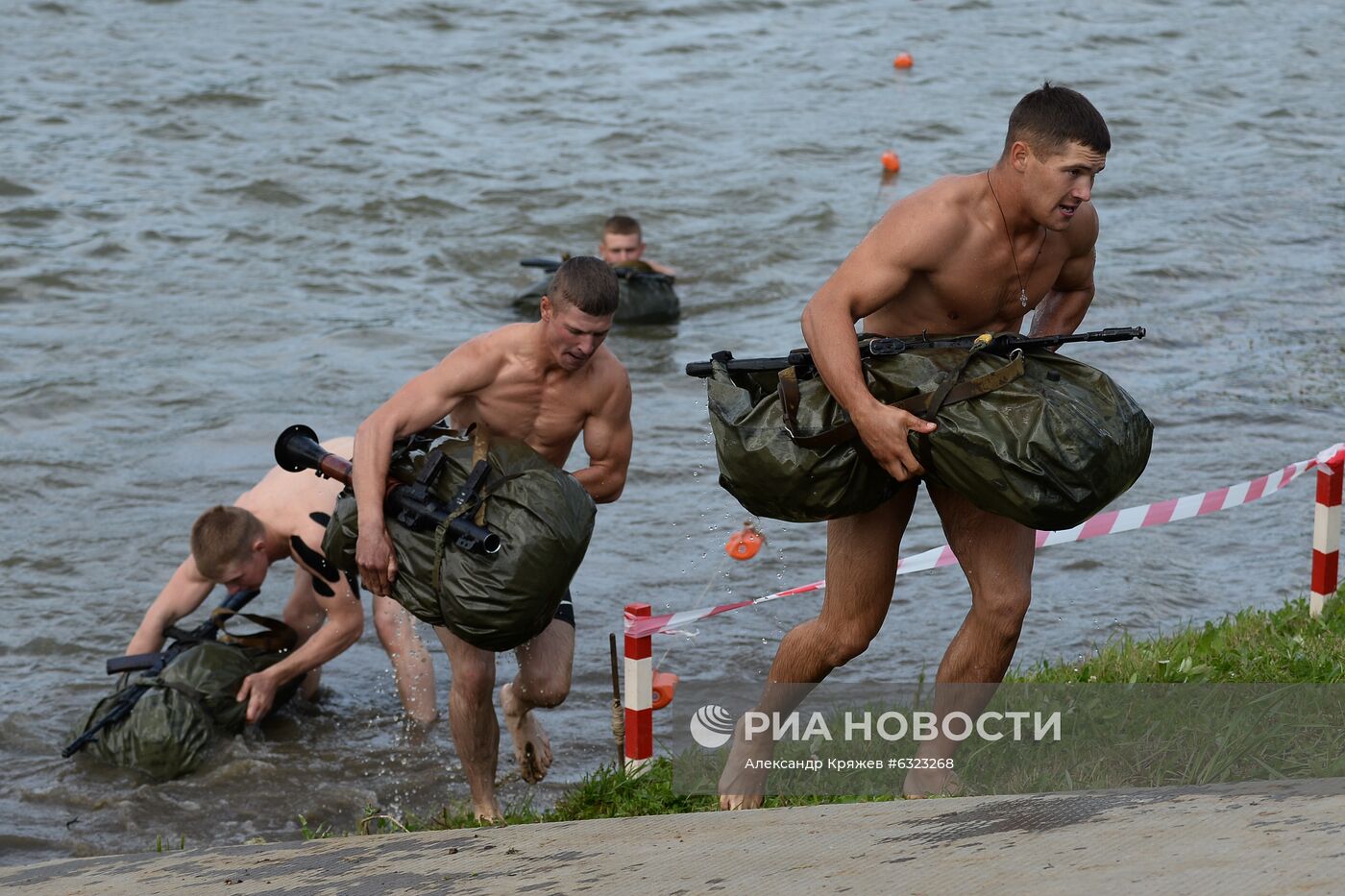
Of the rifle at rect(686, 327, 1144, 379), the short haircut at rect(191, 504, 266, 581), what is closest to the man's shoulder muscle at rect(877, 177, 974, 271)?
the rifle at rect(686, 327, 1144, 379)

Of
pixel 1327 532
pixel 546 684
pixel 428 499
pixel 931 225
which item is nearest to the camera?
pixel 931 225

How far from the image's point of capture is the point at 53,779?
7016 millimetres

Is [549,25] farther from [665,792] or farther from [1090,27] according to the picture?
[665,792]

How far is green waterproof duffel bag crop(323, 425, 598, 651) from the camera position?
5324 mm

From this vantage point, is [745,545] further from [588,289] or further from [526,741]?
[588,289]

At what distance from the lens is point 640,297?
1284 centimetres

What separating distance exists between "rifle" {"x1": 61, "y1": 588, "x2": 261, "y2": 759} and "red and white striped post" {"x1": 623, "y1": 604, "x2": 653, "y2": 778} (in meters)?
2.26

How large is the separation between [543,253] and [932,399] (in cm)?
1088

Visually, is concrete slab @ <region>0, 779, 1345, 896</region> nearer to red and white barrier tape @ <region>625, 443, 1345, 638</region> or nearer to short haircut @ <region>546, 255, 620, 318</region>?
short haircut @ <region>546, 255, 620, 318</region>

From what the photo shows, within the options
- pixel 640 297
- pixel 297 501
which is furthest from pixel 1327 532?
pixel 640 297

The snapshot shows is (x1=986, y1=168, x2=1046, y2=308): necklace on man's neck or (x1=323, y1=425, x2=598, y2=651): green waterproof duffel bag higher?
(x1=986, y1=168, x2=1046, y2=308): necklace on man's neck

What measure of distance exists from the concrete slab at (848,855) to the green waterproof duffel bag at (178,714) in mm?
2259

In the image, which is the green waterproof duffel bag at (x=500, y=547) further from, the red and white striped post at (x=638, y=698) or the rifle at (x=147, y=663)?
the rifle at (x=147, y=663)

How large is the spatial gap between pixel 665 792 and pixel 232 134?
14.0 m
